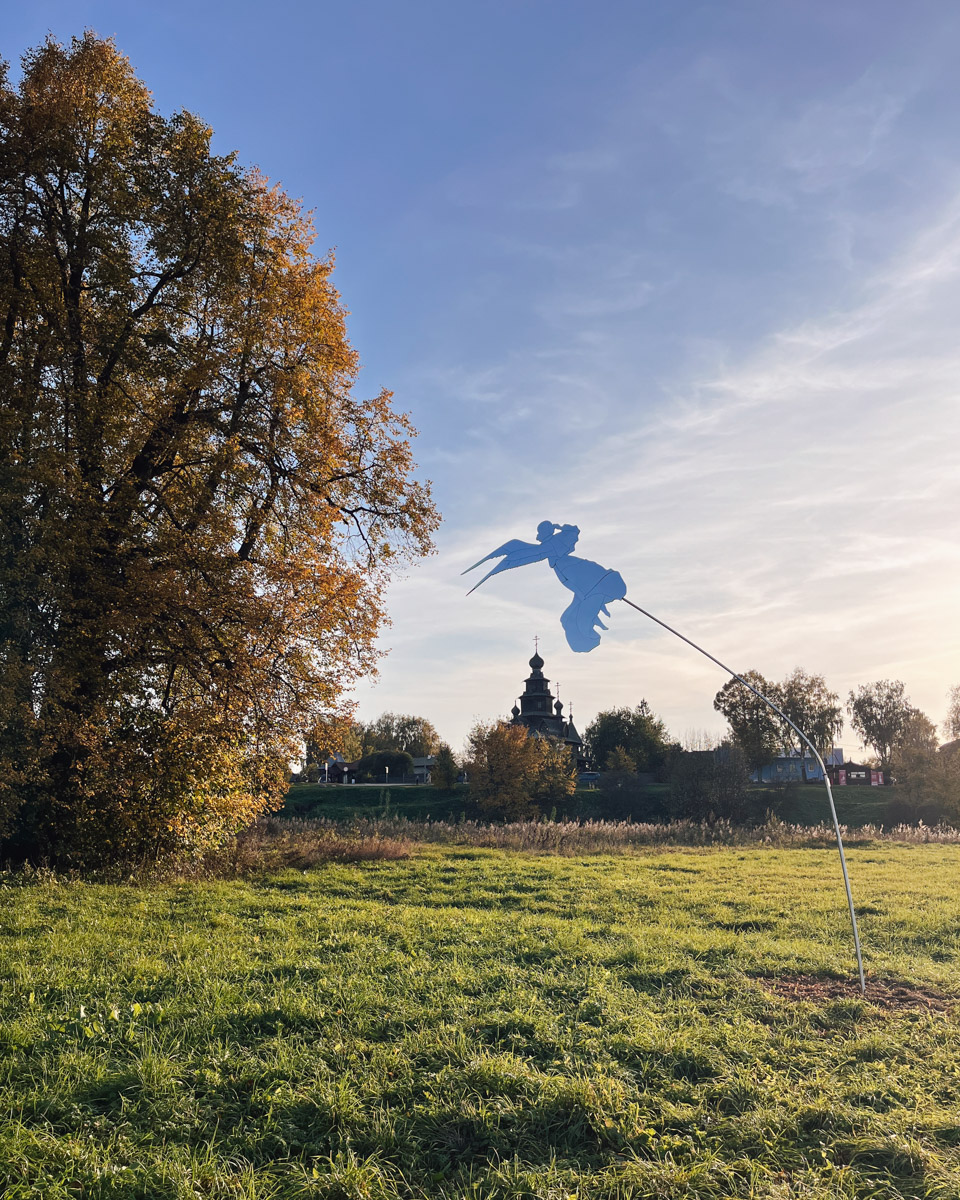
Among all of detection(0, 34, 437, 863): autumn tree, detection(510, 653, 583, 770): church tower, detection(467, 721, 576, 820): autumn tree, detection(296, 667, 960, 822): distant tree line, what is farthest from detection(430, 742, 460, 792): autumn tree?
detection(0, 34, 437, 863): autumn tree

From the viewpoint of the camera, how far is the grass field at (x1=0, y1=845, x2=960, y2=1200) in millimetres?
4160

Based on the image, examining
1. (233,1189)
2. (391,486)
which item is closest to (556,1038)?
(233,1189)

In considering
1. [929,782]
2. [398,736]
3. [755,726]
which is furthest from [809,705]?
[398,736]

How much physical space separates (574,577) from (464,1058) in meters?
5.10

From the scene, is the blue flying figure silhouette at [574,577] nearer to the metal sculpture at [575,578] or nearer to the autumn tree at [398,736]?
the metal sculpture at [575,578]

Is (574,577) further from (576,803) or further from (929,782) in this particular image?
(576,803)

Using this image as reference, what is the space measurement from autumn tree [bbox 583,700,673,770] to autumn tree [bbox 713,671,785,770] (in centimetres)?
654

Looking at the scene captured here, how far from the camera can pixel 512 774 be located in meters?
43.1

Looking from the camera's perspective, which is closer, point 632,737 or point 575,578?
point 575,578

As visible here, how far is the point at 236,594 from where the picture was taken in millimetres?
13422

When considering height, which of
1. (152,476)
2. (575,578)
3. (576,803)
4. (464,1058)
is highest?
(152,476)

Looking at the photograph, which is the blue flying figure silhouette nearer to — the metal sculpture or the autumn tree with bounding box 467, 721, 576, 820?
the metal sculpture

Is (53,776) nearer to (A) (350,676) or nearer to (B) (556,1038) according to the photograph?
(A) (350,676)

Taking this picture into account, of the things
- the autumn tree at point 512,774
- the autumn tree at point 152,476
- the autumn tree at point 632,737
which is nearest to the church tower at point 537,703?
the autumn tree at point 632,737
